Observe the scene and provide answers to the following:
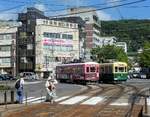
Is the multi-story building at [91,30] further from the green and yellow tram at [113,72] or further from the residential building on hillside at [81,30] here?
the green and yellow tram at [113,72]

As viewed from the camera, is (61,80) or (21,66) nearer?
(61,80)

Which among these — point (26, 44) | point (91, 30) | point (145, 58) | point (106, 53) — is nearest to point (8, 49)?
point (26, 44)

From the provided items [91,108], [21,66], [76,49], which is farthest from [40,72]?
[91,108]

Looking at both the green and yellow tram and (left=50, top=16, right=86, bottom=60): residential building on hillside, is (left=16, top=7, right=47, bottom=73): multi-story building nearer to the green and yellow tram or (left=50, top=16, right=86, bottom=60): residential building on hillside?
(left=50, top=16, right=86, bottom=60): residential building on hillside

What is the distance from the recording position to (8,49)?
117 metres

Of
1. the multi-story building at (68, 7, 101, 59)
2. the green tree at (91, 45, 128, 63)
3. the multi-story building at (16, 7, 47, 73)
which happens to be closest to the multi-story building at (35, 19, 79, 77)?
the multi-story building at (16, 7, 47, 73)

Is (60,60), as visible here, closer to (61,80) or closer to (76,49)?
(76,49)

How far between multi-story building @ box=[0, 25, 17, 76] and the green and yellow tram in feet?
188

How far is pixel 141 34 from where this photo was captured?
141 m

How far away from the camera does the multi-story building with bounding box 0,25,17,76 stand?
116406mm

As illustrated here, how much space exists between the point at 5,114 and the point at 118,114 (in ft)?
15.4

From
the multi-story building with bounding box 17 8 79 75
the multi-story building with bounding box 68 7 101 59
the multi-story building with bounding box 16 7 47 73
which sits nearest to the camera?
the multi-story building with bounding box 17 8 79 75

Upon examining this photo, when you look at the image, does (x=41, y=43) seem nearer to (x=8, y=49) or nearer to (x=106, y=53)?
(x=8, y=49)

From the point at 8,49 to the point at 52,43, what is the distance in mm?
10569
